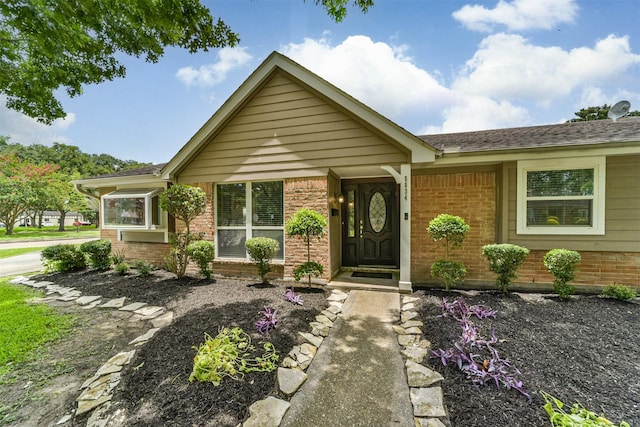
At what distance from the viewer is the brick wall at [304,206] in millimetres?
5543

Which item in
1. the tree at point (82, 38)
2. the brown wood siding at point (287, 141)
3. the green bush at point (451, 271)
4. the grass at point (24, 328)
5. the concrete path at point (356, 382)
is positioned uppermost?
the tree at point (82, 38)

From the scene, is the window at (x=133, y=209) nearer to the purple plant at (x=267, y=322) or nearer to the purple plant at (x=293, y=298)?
the purple plant at (x=293, y=298)

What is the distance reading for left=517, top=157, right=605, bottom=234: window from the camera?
4691 mm

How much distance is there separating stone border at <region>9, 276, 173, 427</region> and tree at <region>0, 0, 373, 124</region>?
4.67 m

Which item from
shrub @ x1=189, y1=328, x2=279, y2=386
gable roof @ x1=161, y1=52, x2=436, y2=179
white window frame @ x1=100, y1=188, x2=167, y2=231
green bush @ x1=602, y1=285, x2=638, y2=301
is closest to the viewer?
shrub @ x1=189, y1=328, x2=279, y2=386

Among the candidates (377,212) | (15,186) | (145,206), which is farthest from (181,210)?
(15,186)

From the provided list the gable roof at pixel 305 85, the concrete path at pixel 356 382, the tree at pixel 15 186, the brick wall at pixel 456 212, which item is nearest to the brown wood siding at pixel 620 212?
the brick wall at pixel 456 212

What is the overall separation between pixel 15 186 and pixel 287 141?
103 feet

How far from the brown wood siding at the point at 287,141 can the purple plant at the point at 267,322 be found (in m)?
3.18

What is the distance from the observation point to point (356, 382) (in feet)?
8.35

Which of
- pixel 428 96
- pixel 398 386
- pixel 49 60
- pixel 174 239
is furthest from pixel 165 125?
pixel 398 386

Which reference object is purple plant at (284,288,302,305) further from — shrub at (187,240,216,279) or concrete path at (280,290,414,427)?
shrub at (187,240,216,279)

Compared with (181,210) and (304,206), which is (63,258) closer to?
(181,210)

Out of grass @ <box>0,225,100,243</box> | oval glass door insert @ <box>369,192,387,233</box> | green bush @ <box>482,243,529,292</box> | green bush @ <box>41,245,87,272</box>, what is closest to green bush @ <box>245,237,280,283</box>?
oval glass door insert @ <box>369,192,387,233</box>
